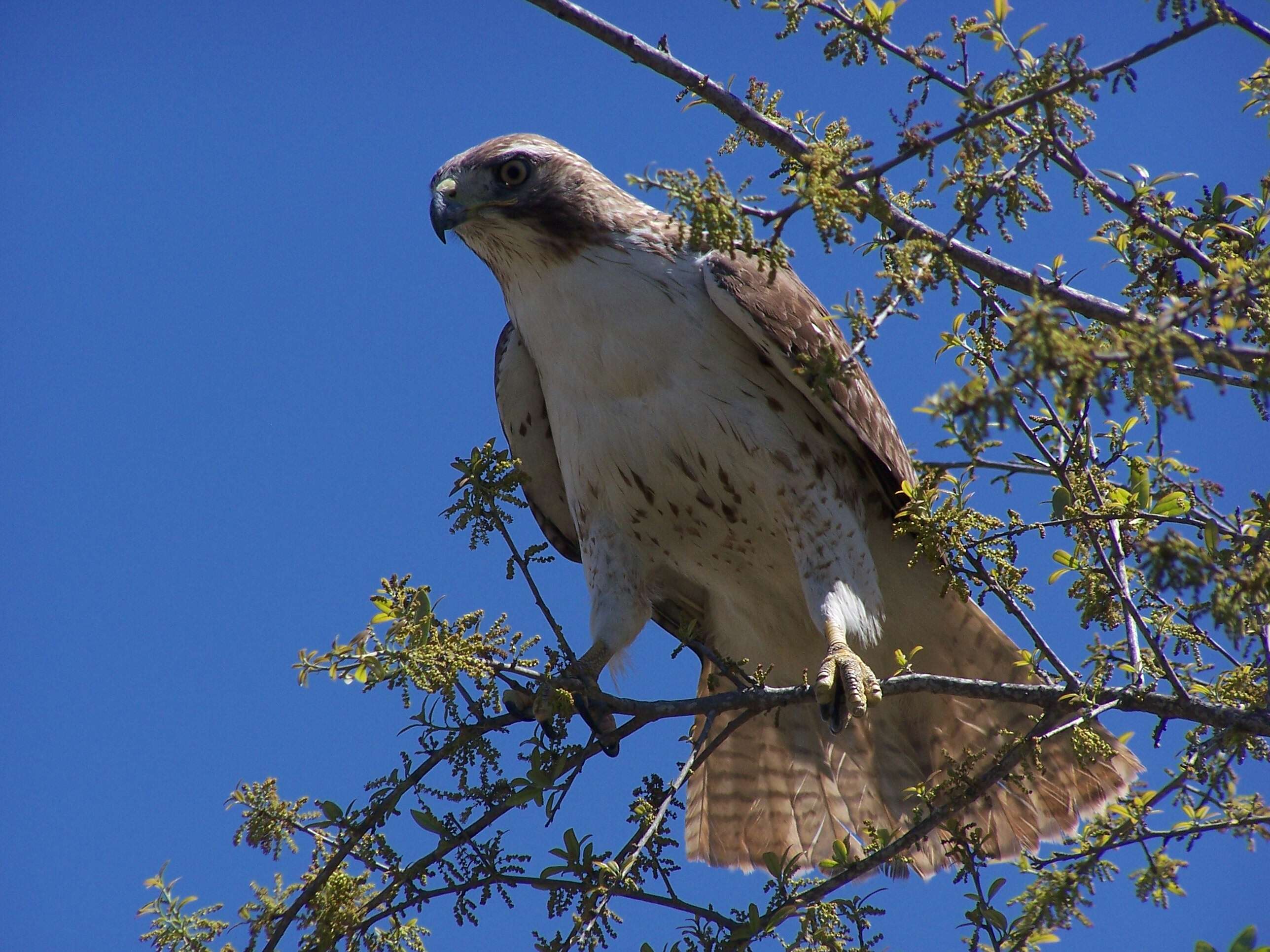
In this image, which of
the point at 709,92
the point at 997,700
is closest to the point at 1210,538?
the point at 997,700

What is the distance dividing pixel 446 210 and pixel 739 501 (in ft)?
5.28

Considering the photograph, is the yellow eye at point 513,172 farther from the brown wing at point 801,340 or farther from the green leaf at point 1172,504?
the green leaf at point 1172,504

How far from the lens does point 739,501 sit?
4.37 meters

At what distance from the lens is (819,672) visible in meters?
3.91

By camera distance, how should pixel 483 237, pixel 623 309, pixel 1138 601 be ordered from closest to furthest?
pixel 1138 601, pixel 623 309, pixel 483 237

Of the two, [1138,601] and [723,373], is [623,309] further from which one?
[1138,601]

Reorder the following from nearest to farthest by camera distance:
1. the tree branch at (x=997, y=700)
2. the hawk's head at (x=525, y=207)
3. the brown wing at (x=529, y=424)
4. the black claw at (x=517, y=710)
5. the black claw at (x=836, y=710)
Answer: the tree branch at (x=997, y=700) → the black claw at (x=517, y=710) → the black claw at (x=836, y=710) → the hawk's head at (x=525, y=207) → the brown wing at (x=529, y=424)

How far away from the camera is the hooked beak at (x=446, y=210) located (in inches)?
176

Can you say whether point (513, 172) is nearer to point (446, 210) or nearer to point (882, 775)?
point (446, 210)

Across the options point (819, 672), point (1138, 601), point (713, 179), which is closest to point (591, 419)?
point (819, 672)

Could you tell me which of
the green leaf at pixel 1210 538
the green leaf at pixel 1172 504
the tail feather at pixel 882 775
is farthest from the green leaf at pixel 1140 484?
the tail feather at pixel 882 775

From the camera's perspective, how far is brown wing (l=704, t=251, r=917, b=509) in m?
4.14

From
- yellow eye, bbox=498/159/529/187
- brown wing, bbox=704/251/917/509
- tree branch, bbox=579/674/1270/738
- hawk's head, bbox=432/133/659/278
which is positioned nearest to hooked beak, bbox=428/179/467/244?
hawk's head, bbox=432/133/659/278

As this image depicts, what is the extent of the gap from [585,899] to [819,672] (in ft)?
3.84
